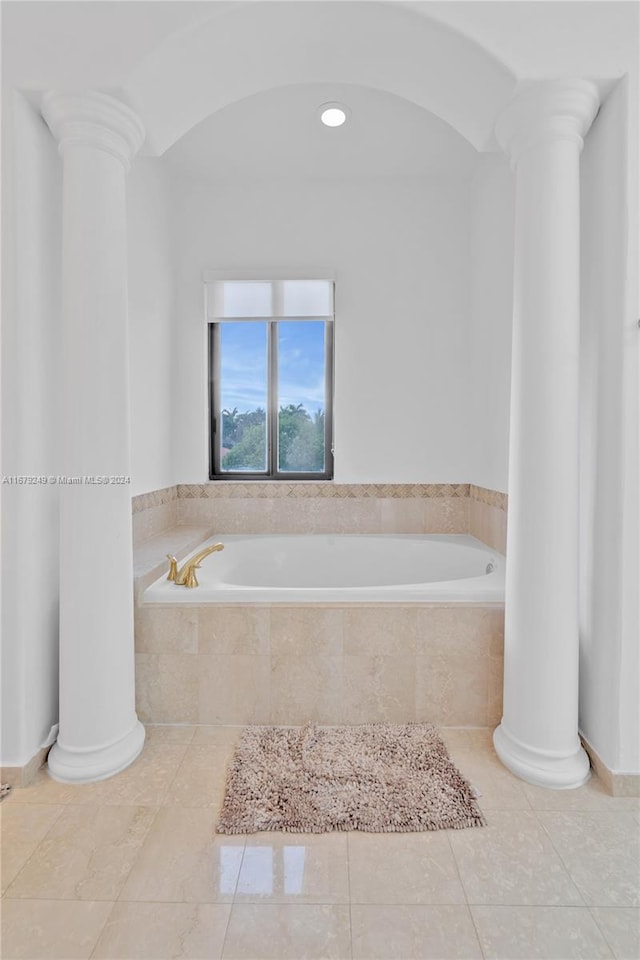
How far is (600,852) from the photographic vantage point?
1.44m

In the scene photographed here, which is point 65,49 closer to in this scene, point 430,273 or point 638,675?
point 430,273

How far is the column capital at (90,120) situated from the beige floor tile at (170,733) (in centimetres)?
205

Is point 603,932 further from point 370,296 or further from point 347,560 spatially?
point 370,296

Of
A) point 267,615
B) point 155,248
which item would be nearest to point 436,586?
point 267,615

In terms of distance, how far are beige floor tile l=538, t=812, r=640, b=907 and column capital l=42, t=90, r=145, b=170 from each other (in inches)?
98.2

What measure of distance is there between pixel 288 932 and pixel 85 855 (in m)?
0.60

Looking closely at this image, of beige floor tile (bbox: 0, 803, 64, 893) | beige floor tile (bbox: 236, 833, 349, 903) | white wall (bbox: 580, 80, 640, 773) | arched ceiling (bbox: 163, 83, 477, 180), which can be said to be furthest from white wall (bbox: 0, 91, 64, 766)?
white wall (bbox: 580, 80, 640, 773)

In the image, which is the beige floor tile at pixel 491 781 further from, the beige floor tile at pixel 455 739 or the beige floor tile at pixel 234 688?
the beige floor tile at pixel 234 688

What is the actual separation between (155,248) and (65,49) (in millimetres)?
1426

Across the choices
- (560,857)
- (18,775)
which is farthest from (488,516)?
(18,775)

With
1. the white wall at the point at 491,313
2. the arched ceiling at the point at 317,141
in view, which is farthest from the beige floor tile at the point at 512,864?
the arched ceiling at the point at 317,141

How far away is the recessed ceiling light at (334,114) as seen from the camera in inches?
103

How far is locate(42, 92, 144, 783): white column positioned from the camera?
1736mm

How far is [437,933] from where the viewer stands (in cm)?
119
